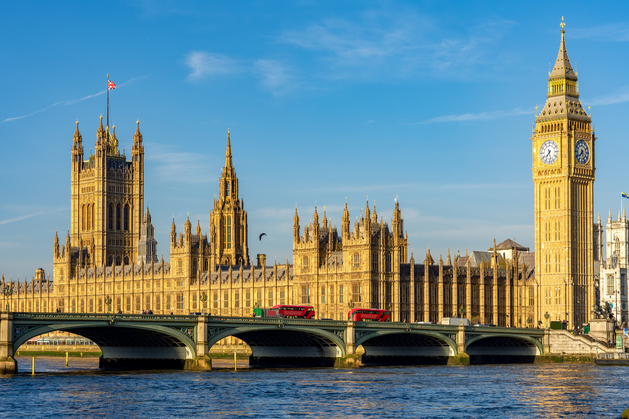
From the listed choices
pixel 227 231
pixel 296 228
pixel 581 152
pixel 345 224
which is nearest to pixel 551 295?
pixel 581 152

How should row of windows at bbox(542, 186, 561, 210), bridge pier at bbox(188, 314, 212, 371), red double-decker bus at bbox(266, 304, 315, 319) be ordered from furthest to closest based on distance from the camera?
row of windows at bbox(542, 186, 561, 210) < red double-decker bus at bbox(266, 304, 315, 319) < bridge pier at bbox(188, 314, 212, 371)

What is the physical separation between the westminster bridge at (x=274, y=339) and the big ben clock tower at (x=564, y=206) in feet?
63.3

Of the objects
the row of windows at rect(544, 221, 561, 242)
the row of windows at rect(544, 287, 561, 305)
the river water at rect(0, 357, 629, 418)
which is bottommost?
the river water at rect(0, 357, 629, 418)

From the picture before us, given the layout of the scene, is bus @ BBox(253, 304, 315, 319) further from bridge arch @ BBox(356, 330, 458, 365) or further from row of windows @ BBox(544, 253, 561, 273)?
row of windows @ BBox(544, 253, 561, 273)

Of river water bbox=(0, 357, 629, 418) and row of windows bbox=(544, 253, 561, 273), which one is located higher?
row of windows bbox=(544, 253, 561, 273)

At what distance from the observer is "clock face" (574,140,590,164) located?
495 feet

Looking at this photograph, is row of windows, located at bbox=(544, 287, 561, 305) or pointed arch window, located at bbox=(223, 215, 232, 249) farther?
pointed arch window, located at bbox=(223, 215, 232, 249)

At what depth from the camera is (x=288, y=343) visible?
11844cm

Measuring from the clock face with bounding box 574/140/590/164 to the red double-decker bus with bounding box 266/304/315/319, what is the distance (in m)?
44.4

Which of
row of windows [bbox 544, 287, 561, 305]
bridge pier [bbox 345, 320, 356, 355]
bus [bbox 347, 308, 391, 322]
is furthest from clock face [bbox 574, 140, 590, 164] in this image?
bridge pier [bbox 345, 320, 356, 355]

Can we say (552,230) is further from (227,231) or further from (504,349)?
(227,231)

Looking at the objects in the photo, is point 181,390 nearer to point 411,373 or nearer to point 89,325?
point 89,325

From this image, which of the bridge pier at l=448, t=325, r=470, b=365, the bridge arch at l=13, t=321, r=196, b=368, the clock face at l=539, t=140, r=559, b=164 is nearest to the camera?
the bridge arch at l=13, t=321, r=196, b=368

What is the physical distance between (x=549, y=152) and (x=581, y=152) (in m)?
4.05
